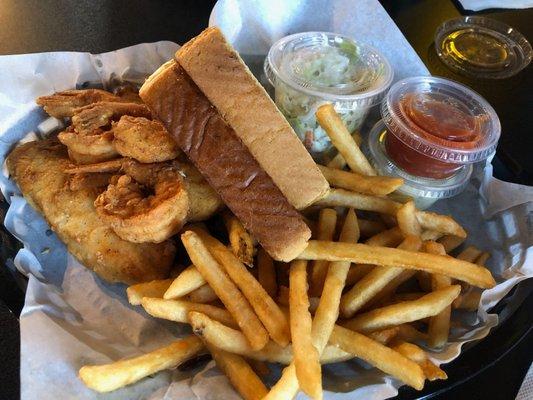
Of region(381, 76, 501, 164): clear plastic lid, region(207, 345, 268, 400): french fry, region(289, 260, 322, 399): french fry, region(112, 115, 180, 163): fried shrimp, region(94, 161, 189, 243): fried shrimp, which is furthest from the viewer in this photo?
region(381, 76, 501, 164): clear plastic lid

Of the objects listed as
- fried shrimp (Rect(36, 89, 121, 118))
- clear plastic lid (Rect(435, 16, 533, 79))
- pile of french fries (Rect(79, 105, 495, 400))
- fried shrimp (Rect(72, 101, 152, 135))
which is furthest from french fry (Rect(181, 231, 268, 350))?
clear plastic lid (Rect(435, 16, 533, 79))

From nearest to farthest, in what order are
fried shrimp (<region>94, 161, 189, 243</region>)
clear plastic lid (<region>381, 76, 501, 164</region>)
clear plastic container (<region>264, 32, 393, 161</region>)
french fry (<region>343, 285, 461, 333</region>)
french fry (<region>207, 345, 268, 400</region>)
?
french fry (<region>207, 345, 268, 400</region>), french fry (<region>343, 285, 461, 333</region>), fried shrimp (<region>94, 161, 189, 243</region>), clear plastic lid (<region>381, 76, 501, 164</region>), clear plastic container (<region>264, 32, 393, 161</region>)

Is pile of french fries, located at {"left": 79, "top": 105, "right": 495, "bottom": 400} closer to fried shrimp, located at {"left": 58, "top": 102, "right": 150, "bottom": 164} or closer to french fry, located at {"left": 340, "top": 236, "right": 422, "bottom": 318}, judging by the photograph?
french fry, located at {"left": 340, "top": 236, "right": 422, "bottom": 318}

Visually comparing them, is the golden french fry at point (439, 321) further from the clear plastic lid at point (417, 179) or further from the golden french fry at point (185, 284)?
the golden french fry at point (185, 284)

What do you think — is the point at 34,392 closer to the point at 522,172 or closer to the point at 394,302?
the point at 394,302

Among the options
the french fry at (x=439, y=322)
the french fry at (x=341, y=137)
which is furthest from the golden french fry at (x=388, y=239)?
the french fry at (x=341, y=137)

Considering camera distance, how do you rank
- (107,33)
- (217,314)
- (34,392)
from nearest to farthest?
(34,392), (217,314), (107,33)

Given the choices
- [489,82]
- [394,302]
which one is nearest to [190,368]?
[394,302]
